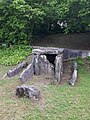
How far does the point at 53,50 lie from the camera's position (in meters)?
9.56

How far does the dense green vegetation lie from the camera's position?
457 inches

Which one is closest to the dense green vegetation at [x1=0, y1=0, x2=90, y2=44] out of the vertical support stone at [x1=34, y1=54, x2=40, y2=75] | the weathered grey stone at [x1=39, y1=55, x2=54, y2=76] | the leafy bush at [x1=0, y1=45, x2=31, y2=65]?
the leafy bush at [x1=0, y1=45, x2=31, y2=65]

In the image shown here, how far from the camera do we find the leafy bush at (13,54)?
11648 mm

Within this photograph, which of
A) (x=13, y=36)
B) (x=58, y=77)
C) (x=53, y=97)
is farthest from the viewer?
(x=13, y=36)

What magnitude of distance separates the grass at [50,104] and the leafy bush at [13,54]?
2.74m

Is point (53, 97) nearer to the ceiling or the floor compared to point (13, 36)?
nearer to the floor

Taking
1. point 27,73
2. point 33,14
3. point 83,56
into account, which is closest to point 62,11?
point 33,14

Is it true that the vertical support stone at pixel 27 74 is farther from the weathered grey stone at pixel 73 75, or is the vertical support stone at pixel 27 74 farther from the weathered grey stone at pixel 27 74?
the weathered grey stone at pixel 73 75

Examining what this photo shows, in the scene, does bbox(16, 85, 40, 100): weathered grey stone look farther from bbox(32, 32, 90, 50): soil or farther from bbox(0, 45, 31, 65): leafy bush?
bbox(32, 32, 90, 50): soil

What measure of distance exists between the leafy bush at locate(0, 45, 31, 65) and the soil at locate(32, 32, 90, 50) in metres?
1.13

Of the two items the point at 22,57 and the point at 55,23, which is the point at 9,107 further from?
the point at 55,23

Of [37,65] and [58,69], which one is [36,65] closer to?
[37,65]

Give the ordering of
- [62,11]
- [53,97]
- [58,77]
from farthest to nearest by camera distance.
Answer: [62,11] → [58,77] → [53,97]

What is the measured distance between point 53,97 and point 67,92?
620 mm
